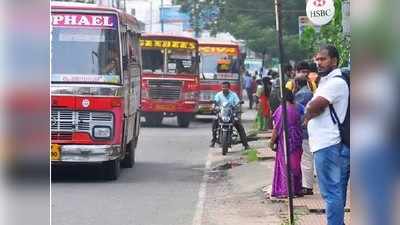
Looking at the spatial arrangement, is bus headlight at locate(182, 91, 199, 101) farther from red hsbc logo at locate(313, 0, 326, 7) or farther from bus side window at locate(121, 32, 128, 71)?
red hsbc logo at locate(313, 0, 326, 7)

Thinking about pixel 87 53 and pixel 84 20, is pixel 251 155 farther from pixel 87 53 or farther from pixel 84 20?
pixel 84 20

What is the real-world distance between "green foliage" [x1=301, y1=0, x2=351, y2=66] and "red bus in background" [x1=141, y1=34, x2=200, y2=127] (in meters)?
8.94

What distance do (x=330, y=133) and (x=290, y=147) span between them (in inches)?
134

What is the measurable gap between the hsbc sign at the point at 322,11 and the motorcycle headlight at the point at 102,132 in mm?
3821

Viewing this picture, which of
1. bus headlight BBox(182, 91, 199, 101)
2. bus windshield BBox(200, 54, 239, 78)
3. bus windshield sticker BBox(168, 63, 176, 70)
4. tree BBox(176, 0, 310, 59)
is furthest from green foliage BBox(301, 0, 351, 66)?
tree BBox(176, 0, 310, 59)

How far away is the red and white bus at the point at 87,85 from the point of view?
38.8ft

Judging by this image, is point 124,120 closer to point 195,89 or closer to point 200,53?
point 195,89

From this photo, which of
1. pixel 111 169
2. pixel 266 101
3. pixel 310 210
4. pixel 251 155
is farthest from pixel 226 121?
pixel 310 210

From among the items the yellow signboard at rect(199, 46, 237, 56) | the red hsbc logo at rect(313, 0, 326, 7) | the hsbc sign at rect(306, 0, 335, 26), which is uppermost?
the red hsbc logo at rect(313, 0, 326, 7)

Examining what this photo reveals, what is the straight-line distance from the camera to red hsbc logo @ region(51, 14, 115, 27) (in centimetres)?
1215

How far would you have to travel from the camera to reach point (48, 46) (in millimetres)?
3004

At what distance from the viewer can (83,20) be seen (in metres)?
12.2

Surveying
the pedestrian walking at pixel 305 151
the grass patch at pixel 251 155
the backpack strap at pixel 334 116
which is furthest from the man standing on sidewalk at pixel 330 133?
the grass patch at pixel 251 155

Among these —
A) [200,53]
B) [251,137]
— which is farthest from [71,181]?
Result: [200,53]
